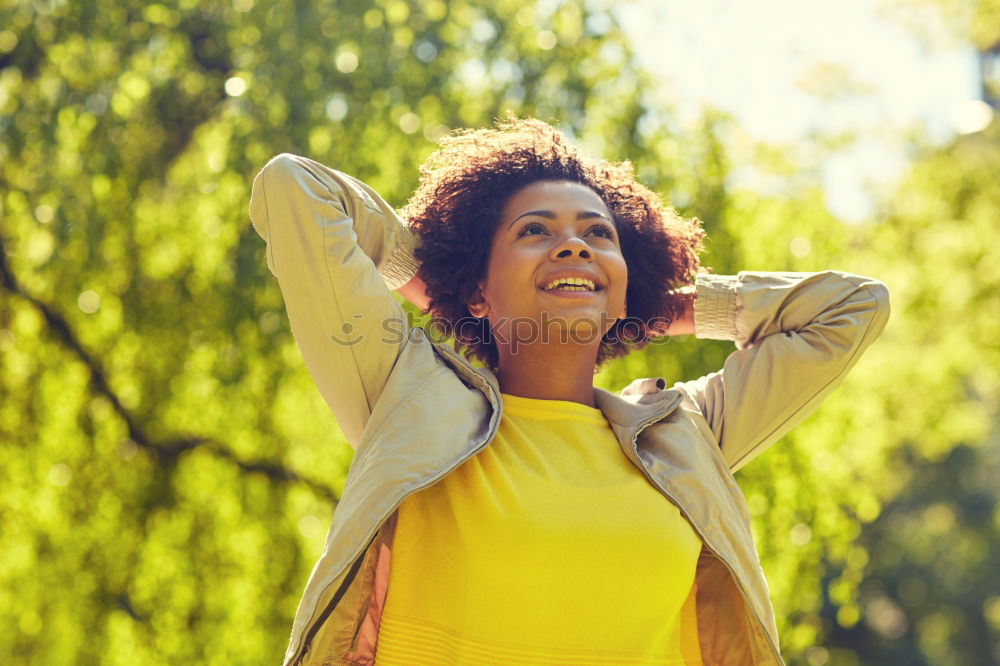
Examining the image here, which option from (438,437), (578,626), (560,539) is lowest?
(578,626)

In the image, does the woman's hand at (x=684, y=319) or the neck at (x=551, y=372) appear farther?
the woman's hand at (x=684, y=319)

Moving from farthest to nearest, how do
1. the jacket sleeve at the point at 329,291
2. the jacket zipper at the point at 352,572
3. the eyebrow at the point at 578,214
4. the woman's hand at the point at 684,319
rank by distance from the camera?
the woman's hand at the point at 684,319 → the eyebrow at the point at 578,214 → the jacket sleeve at the point at 329,291 → the jacket zipper at the point at 352,572

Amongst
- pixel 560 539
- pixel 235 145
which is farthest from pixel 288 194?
pixel 235 145

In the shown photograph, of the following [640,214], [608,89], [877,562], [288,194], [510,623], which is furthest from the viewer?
[877,562]

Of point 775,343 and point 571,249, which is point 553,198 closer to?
point 571,249

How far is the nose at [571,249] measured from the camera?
6.48ft

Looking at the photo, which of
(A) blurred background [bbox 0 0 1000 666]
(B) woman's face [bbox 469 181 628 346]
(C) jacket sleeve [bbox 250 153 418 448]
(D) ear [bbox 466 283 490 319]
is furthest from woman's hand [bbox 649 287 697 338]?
(A) blurred background [bbox 0 0 1000 666]

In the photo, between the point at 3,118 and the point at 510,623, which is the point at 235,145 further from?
the point at 510,623

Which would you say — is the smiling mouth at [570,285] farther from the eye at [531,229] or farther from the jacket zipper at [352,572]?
the jacket zipper at [352,572]

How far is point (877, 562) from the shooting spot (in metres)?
13.9

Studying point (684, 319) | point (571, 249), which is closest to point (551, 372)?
point (571, 249)

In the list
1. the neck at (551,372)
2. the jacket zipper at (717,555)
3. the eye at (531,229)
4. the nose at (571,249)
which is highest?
the eye at (531,229)

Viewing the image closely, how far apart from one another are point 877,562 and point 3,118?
1243 centimetres

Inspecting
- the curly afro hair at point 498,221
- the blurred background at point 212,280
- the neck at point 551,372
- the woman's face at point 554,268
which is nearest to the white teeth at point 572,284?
the woman's face at point 554,268
